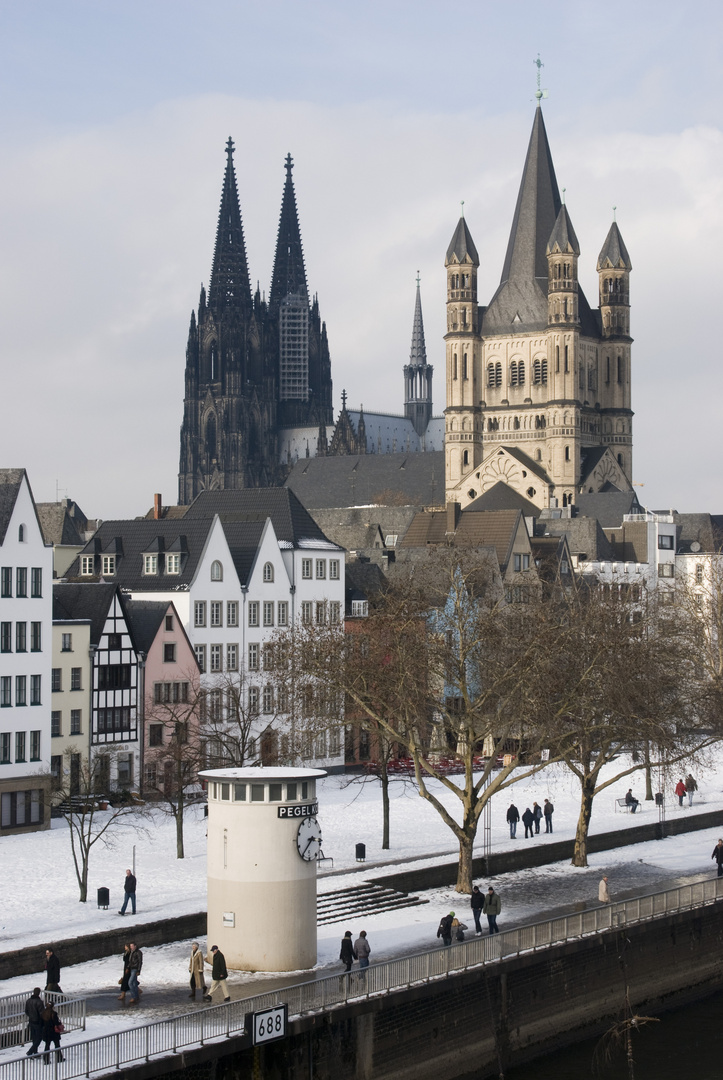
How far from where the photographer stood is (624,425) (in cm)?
18750

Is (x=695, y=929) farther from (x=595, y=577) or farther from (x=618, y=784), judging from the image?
(x=595, y=577)

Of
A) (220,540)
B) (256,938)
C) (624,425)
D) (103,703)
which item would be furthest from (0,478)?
(624,425)

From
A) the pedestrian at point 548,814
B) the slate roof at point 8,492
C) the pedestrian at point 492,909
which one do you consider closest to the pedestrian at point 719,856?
the pedestrian at point 548,814

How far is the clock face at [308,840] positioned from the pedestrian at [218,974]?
3557 millimetres

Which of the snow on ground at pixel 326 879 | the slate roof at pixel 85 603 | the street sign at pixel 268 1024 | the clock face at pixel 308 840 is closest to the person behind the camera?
the street sign at pixel 268 1024

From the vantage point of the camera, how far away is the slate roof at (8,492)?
206ft

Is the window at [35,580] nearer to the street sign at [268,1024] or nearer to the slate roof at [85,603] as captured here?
the slate roof at [85,603]

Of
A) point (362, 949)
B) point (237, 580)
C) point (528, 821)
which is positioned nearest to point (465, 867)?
point (362, 949)

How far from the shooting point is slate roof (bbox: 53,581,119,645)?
68.8 metres

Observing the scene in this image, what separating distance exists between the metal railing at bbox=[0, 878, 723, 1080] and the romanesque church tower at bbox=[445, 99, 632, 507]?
133827 millimetres

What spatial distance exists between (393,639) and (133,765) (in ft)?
53.6

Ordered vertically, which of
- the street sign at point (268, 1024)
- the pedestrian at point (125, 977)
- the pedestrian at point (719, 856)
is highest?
the pedestrian at point (719, 856)

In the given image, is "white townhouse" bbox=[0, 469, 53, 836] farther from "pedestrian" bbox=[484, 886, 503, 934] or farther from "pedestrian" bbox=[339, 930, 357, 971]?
"pedestrian" bbox=[339, 930, 357, 971]

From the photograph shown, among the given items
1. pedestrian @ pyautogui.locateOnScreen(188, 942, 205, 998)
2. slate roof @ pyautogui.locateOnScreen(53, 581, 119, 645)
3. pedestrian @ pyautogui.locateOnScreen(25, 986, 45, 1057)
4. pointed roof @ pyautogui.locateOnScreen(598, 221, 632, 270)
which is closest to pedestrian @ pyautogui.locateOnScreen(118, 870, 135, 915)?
pedestrian @ pyautogui.locateOnScreen(188, 942, 205, 998)
